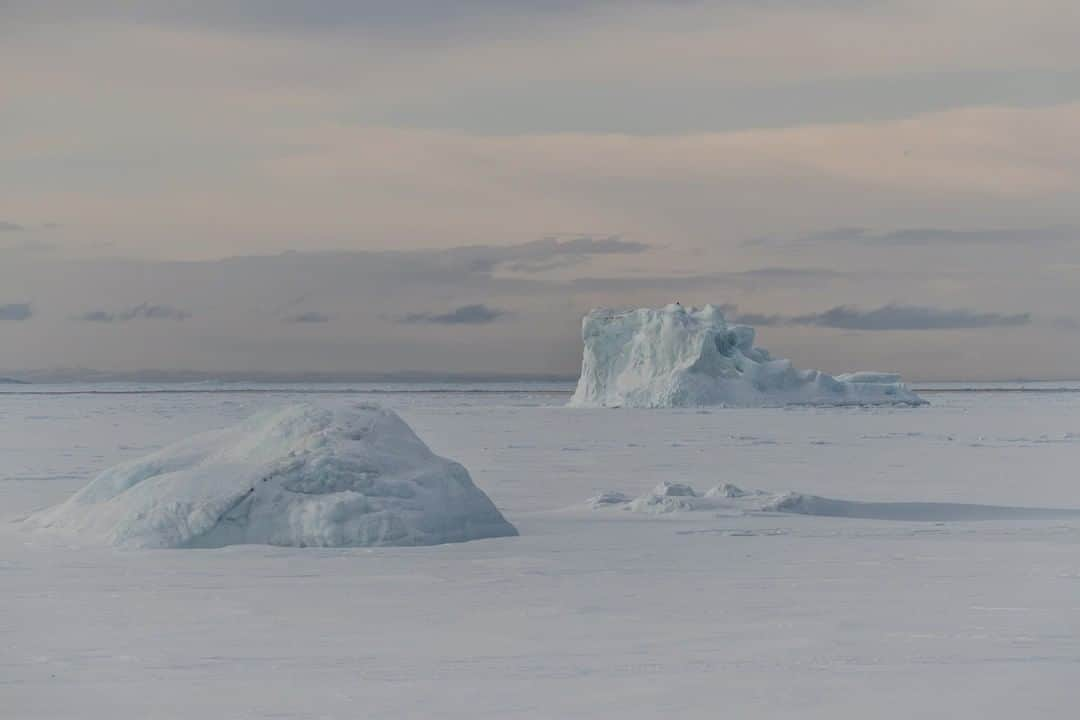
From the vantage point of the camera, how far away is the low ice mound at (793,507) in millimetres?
12859

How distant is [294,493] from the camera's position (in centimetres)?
1018

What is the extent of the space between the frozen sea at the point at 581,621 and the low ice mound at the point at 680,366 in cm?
3571

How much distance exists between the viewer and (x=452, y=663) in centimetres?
575

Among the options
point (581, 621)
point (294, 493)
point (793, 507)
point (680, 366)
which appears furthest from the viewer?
point (680, 366)

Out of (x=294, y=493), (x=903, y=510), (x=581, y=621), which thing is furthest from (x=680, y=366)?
(x=581, y=621)

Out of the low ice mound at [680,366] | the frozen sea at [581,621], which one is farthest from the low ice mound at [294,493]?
the low ice mound at [680,366]

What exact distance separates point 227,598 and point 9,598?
1.29 metres

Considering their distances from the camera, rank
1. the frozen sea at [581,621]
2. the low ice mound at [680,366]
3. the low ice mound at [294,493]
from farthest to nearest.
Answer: the low ice mound at [680,366], the low ice mound at [294,493], the frozen sea at [581,621]

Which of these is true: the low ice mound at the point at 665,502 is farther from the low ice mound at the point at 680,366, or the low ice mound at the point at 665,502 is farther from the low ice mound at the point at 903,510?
the low ice mound at the point at 680,366

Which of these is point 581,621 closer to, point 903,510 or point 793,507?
point 793,507

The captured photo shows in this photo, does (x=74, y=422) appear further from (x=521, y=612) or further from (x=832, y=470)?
(x=521, y=612)

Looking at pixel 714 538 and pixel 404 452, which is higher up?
pixel 404 452

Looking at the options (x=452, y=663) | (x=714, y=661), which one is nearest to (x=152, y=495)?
(x=452, y=663)

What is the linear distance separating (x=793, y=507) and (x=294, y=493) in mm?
5212
